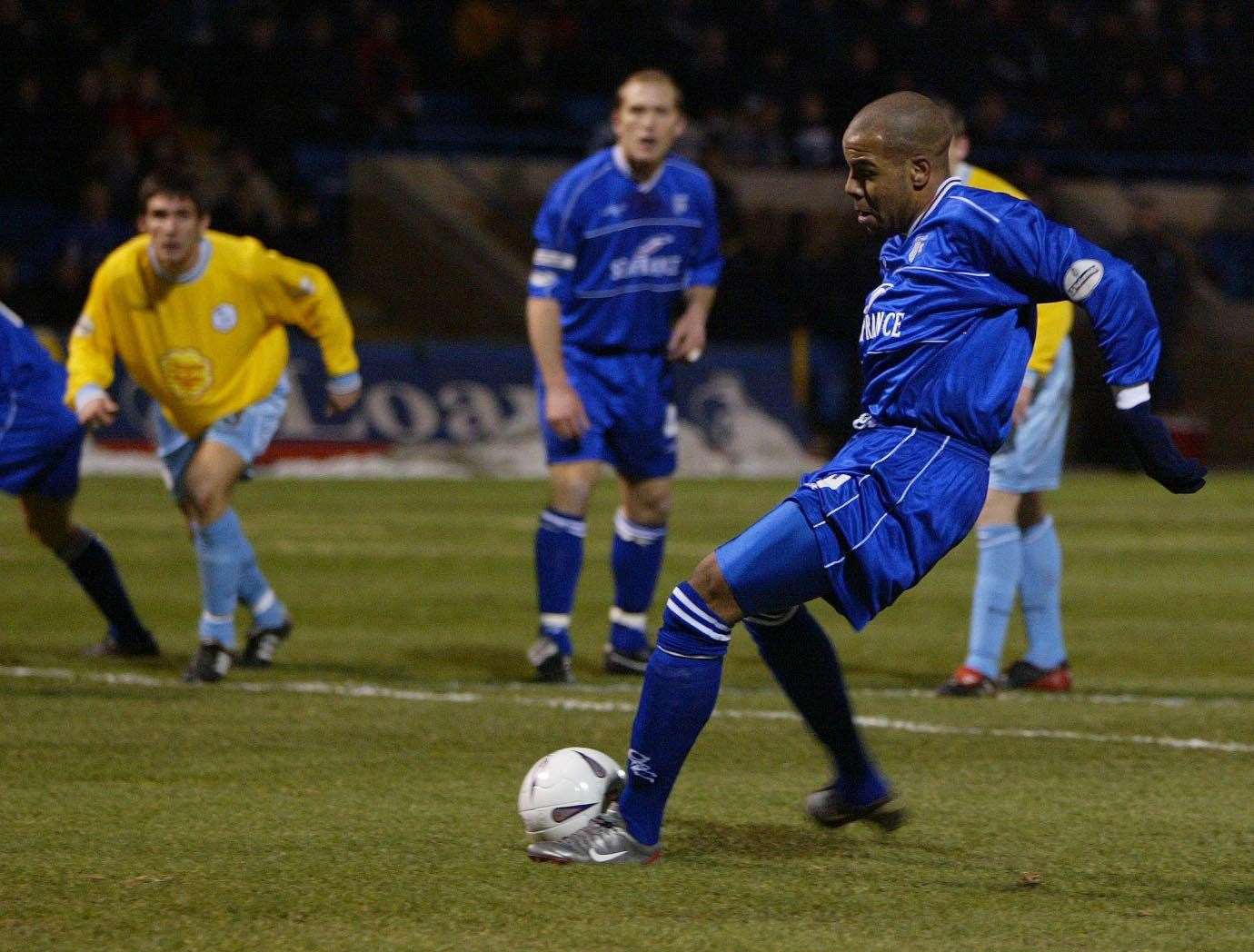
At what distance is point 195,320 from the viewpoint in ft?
25.4

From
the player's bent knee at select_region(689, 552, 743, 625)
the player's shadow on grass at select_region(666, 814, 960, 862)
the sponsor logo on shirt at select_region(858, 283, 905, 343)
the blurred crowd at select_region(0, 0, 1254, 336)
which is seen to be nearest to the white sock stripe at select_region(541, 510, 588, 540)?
the player's shadow on grass at select_region(666, 814, 960, 862)

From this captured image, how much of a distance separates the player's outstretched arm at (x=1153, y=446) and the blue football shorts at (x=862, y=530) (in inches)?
16.1

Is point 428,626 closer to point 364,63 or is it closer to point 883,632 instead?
point 883,632

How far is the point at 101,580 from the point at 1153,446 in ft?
16.2

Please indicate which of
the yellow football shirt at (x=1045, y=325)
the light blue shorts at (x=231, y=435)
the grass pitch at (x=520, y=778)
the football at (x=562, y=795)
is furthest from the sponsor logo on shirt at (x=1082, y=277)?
the light blue shorts at (x=231, y=435)

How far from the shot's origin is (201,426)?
25.4 ft

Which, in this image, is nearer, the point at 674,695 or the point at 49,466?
the point at 674,695

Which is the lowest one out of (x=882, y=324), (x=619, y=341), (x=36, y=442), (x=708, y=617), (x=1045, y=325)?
(x=36, y=442)

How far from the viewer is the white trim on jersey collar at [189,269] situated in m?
7.68

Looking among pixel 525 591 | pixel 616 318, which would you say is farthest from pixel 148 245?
pixel 525 591

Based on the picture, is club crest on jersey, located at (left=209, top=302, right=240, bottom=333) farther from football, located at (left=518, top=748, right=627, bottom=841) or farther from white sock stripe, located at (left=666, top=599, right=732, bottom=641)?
white sock stripe, located at (left=666, top=599, right=732, bottom=641)

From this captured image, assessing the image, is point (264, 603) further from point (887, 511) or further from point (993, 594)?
point (887, 511)

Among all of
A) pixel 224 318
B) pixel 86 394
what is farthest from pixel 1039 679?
pixel 86 394

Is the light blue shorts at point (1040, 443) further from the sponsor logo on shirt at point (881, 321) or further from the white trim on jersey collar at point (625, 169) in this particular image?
the sponsor logo on shirt at point (881, 321)
